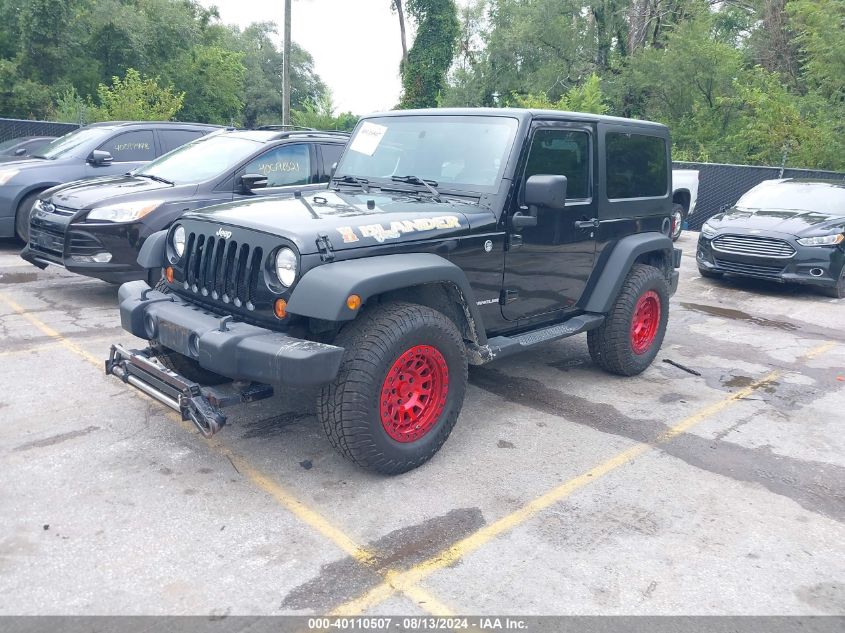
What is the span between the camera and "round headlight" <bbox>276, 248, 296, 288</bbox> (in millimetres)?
3627

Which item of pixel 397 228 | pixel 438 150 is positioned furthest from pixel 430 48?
pixel 397 228

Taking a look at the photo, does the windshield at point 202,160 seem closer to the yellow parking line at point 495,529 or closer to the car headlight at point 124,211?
the car headlight at point 124,211

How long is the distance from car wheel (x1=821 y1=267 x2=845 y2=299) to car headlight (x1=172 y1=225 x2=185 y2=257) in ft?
27.4

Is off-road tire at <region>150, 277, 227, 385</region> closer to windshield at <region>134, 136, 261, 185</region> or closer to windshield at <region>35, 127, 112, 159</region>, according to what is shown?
windshield at <region>134, 136, 261, 185</region>

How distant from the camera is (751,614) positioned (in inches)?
116

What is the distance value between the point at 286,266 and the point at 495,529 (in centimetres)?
164

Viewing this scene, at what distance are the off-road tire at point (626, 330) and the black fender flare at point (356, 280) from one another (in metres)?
2.00

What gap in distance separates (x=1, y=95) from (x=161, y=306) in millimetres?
25080

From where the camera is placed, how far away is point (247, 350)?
11.4ft

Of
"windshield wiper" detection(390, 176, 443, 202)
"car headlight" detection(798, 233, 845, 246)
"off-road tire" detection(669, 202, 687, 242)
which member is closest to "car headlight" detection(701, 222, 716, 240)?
"car headlight" detection(798, 233, 845, 246)

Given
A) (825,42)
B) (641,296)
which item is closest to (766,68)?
(825,42)

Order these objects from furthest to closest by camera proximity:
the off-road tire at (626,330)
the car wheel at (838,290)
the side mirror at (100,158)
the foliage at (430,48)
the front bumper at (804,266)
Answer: the foliage at (430,48), the car wheel at (838,290), the front bumper at (804,266), the side mirror at (100,158), the off-road tire at (626,330)

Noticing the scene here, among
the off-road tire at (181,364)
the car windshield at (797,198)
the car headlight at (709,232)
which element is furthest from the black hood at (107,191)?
the car windshield at (797,198)

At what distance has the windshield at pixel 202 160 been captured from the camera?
7.46 metres
